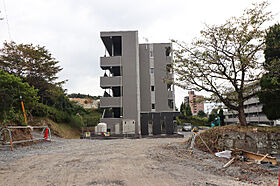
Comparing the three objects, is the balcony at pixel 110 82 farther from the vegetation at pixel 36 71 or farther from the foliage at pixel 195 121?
the foliage at pixel 195 121

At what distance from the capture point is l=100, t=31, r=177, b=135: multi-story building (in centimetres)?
2553

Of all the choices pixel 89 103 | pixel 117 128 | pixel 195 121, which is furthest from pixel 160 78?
pixel 195 121

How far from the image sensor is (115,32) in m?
26.8

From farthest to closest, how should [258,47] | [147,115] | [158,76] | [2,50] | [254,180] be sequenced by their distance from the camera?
[158,76] < [147,115] < [2,50] < [258,47] < [254,180]

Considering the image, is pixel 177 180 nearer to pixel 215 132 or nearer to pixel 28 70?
pixel 215 132

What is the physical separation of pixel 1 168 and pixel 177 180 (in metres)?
6.22

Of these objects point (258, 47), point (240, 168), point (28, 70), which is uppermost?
point (28, 70)

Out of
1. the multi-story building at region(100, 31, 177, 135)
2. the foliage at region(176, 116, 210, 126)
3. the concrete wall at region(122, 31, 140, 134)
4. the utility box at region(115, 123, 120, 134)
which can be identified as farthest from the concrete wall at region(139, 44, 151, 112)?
the foliage at region(176, 116, 210, 126)

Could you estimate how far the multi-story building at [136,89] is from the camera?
2553 cm

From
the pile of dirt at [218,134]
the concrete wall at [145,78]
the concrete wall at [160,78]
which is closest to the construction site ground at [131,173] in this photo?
the pile of dirt at [218,134]

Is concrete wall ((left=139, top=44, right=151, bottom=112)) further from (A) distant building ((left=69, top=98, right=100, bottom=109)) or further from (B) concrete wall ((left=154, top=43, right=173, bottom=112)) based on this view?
(A) distant building ((left=69, top=98, right=100, bottom=109))

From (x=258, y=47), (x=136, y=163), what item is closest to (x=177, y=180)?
(x=136, y=163)

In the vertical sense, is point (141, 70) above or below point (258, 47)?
above

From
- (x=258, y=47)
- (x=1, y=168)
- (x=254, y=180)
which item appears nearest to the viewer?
(x=254, y=180)
